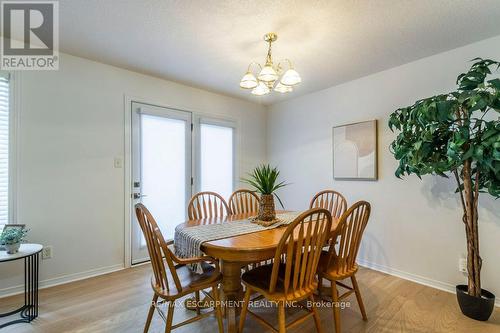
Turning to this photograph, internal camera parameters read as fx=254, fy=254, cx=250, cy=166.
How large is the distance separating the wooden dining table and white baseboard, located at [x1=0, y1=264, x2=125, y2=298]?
175 centimetres

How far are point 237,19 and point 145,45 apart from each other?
1.00 meters

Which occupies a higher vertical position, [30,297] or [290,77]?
[290,77]

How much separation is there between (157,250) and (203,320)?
855 millimetres

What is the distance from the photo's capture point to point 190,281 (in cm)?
170

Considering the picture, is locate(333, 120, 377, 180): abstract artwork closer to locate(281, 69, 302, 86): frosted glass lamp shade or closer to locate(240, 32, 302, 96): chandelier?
locate(240, 32, 302, 96): chandelier

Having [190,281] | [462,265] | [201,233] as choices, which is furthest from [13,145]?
[462,265]

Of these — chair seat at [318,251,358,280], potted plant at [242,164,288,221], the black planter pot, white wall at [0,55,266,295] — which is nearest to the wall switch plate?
white wall at [0,55,266,295]

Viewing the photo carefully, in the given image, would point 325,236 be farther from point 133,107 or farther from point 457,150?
point 133,107

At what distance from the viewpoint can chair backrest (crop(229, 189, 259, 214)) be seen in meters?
2.86

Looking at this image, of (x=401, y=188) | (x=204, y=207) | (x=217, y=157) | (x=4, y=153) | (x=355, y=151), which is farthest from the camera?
(x=217, y=157)

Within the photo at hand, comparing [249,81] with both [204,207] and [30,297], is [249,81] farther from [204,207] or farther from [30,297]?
[30,297]

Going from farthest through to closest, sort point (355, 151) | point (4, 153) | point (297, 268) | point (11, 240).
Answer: point (355, 151) → point (4, 153) → point (11, 240) → point (297, 268)

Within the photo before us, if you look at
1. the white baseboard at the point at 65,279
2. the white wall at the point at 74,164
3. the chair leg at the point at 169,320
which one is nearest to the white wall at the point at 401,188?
the white wall at the point at 74,164

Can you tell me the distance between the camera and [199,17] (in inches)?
77.8
